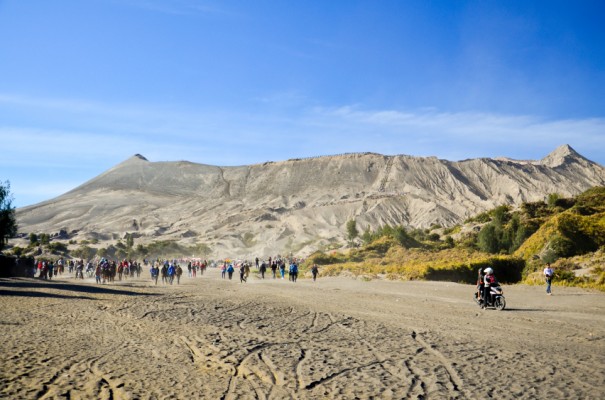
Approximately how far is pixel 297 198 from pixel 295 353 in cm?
13533

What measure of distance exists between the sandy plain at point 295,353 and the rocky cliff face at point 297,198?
77358mm

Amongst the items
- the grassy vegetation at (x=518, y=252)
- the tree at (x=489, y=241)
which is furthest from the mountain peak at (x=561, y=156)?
the tree at (x=489, y=241)

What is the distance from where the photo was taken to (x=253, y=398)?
21.4ft

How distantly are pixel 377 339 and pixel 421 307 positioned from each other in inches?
320

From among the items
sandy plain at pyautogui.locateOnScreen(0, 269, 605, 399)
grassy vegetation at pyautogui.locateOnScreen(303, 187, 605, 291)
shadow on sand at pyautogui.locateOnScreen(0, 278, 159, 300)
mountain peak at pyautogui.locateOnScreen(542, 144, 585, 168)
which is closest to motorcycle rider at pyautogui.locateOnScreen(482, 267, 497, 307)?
sandy plain at pyautogui.locateOnScreen(0, 269, 605, 399)

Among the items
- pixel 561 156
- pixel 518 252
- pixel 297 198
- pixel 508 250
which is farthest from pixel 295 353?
pixel 561 156

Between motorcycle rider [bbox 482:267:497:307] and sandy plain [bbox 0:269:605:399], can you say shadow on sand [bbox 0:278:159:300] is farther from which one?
motorcycle rider [bbox 482:267:497:307]

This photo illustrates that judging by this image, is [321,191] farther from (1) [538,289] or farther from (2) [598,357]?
(2) [598,357]

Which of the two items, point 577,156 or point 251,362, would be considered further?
point 577,156

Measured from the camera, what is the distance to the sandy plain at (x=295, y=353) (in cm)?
693

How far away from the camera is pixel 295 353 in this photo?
947 centimetres

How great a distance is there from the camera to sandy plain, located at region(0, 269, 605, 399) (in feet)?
22.7

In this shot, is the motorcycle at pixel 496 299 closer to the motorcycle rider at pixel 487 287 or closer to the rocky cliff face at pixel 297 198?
the motorcycle rider at pixel 487 287

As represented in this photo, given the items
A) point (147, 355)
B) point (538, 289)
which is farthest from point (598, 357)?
point (538, 289)
